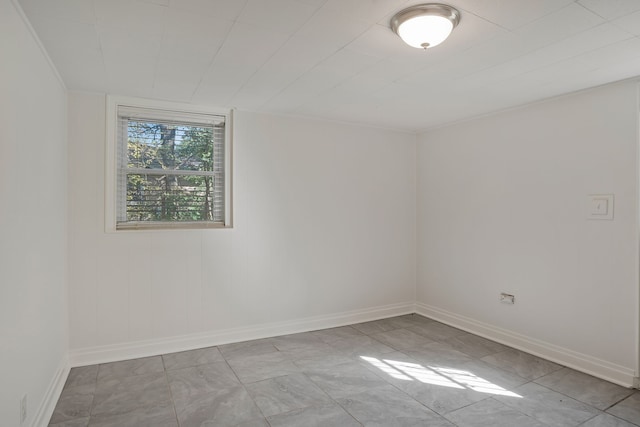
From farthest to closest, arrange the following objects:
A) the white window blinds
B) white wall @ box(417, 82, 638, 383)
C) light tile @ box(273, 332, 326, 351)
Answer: light tile @ box(273, 332, 326, 351), the white window blinds, white wall @ box(417, 82, 638, 383)

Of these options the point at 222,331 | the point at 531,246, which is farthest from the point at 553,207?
the point at 222,331

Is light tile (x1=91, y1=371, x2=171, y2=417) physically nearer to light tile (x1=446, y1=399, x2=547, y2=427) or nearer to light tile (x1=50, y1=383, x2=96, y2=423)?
light tile (x1=50, y1=383, x2=96, y2=423)

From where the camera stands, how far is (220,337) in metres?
3.48

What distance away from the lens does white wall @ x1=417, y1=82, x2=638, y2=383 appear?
107 inches

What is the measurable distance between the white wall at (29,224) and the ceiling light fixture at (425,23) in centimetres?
169

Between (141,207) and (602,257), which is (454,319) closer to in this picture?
(602,257)

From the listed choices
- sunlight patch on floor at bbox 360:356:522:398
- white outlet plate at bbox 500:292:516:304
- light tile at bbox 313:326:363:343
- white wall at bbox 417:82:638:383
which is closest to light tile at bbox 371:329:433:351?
light tile at bbox 313:326:363:343

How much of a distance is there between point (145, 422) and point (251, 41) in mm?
2229

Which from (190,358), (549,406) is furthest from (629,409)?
(190,358)

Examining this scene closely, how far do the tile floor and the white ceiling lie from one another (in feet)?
6.97

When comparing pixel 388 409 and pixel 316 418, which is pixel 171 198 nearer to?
pixel 316 418

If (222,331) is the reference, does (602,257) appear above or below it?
above

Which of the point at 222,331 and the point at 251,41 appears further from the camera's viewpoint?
the point at 222,331

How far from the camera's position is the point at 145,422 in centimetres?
221
